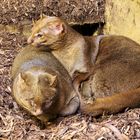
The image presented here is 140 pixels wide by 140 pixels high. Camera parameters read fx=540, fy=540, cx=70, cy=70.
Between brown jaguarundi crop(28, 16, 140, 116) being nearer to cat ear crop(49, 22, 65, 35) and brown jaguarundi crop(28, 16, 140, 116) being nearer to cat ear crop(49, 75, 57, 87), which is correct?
cat ear crop(49, 22, 65, 35)

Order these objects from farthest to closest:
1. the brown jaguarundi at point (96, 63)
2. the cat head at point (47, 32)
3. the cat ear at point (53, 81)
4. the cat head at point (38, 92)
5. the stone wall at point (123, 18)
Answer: the stone wall at point (123, 18) < the cat head at point (47, 32) < the brown jaguarundi at point (96, 63) < the cat ear at point (53, 81) < the cat head at point (38, 92)

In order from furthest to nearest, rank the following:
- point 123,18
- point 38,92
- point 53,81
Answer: point 123,18, point 53,81, point 38,92

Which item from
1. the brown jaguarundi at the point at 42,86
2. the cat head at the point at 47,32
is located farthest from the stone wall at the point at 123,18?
the brown jaguarundi at the point at 42,86

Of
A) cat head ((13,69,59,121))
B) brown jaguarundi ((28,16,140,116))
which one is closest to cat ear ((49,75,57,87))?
cat head ((13,69,59,121))

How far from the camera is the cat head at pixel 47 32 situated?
18.8ft

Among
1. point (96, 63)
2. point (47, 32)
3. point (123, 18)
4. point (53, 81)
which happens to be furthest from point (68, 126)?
point (123, 18)

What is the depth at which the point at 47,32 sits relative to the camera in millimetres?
5781

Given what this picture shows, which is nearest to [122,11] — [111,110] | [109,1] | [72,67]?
[109,1]

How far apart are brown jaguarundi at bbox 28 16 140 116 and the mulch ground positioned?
103 millimetres

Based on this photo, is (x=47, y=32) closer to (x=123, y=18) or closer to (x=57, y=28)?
(x=57, y=28)

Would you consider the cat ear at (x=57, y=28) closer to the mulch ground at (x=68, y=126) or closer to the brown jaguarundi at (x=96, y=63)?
the brown jaguarundi at (x=96, y=63)

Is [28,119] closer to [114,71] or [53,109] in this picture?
[53,109]

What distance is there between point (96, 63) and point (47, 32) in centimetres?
62

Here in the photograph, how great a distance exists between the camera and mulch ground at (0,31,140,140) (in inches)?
201
